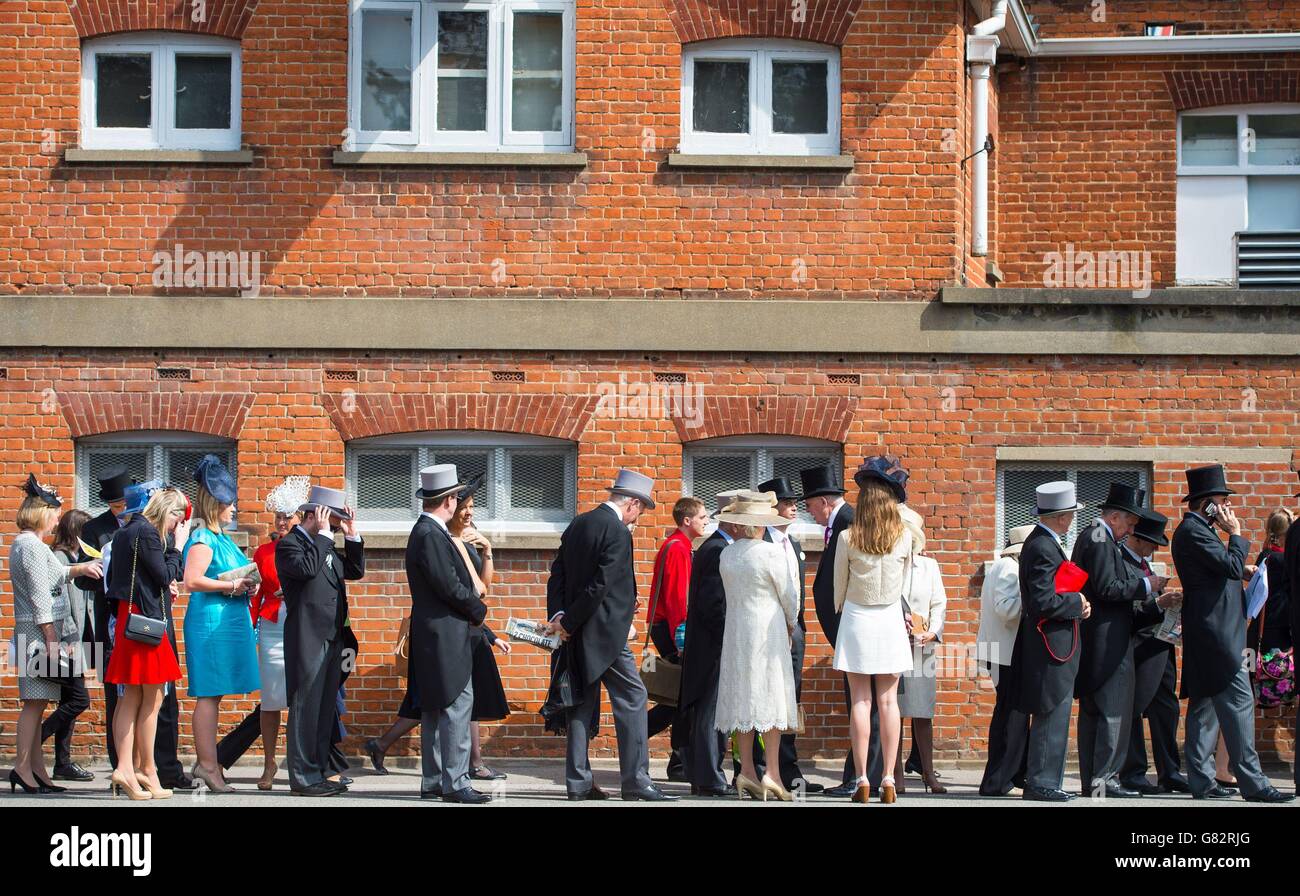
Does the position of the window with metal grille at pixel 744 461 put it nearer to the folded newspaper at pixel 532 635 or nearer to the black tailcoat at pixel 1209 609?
the folded newspaper at pixel 532 635

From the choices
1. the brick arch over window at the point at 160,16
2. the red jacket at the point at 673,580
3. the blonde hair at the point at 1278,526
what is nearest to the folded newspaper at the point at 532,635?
the red jacket at the point at 673,580

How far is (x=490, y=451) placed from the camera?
13430 millimetres

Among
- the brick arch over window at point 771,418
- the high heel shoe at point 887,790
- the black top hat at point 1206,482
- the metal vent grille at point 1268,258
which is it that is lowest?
the high heel shoe at point 887,790

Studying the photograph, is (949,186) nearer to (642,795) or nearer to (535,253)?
(535,253)

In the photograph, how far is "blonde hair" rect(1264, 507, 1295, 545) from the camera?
12.4 m

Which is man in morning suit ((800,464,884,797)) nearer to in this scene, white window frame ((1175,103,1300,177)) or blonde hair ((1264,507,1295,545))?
blonde hair ((1264,507,1295,545))

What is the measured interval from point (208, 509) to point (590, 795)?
2.99m

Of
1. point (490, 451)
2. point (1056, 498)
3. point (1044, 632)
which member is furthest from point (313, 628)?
point (1056, 498)

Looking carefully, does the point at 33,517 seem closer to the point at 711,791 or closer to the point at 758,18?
the point at 711,791

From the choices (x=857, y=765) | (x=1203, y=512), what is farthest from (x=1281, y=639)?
(x=857, y=765)

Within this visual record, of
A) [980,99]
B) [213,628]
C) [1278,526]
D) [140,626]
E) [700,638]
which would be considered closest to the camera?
[140,626]

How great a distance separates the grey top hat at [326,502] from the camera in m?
11.2

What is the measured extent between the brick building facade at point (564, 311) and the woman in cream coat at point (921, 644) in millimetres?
1404

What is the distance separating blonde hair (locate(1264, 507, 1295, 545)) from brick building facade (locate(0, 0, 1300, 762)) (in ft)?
2.63
